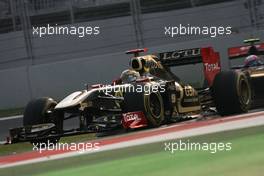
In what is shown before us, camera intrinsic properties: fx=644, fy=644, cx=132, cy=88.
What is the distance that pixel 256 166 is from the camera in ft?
17.0

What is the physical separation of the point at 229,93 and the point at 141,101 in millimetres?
1783

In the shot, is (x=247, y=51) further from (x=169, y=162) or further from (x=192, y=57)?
(x=169, y=162)

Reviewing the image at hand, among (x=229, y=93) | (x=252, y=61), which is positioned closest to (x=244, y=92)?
(x=229, y=93)

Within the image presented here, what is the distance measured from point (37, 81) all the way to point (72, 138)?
600 cm

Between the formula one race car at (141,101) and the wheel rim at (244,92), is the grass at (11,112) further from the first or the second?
the wheel rim at (244,92)

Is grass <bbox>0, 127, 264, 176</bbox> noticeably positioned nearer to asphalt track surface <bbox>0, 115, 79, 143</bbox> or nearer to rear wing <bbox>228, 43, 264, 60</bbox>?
rear wing <bbox>228, 43, 264, 60</bbox>

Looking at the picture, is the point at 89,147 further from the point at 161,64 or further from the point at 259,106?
the point at 259,106

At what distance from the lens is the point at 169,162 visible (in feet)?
19.6

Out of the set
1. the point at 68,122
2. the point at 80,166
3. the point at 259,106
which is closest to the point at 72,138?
the point at 68,122

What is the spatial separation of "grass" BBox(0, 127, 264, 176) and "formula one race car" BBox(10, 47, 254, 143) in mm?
2868

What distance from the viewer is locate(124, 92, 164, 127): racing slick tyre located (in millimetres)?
10062

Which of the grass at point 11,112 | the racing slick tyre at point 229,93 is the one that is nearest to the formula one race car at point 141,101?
the racing slick tyre at point 229,93

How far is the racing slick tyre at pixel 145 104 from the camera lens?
33.0ft

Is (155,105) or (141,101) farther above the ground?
(141,101)
